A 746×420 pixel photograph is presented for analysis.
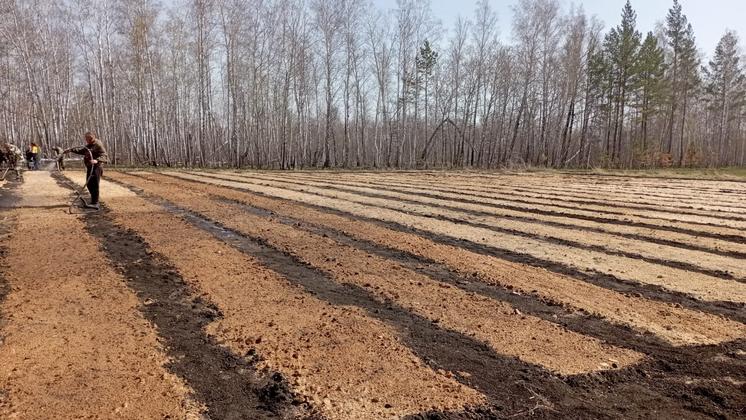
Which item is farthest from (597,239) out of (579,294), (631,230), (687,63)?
(687,63)

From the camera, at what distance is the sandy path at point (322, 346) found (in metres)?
2.92

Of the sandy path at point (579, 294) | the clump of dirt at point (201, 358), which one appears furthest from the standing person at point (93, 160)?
the sandy path at point (579, 294)

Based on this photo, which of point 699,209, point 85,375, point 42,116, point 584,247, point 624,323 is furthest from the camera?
point 42,116

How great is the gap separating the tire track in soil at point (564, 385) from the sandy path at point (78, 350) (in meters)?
1.61

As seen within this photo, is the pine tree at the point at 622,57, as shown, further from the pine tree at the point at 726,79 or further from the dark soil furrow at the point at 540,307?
the dark soil furrow at the point at 540,307

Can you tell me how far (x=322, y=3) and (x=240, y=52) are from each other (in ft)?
23.8

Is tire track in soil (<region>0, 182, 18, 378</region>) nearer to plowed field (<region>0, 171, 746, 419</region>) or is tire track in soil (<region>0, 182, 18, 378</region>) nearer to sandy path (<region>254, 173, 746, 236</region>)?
plowed field (<region>0, 171, 746, 419</region>)

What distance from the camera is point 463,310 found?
4.60 metres

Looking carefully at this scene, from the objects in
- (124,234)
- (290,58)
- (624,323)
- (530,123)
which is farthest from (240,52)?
(624,323)

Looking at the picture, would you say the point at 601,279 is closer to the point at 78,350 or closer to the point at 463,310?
the point at 463,310

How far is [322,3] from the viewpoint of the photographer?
36781mm

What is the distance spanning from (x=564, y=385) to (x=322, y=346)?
1699 millimetres

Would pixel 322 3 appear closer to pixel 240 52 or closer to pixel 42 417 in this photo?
pixel 240 52

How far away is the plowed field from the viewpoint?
2.93 metres
